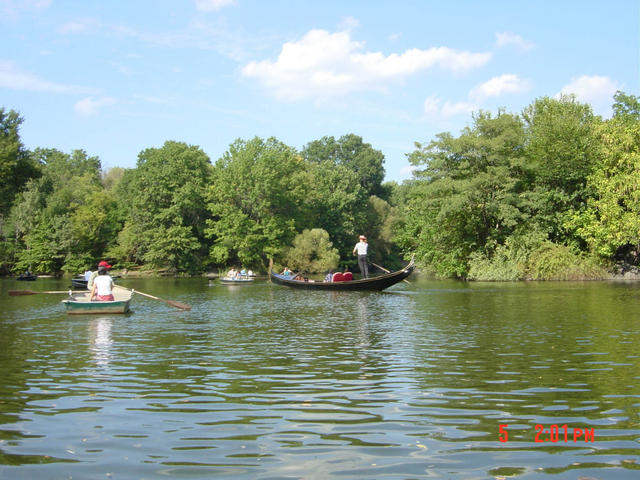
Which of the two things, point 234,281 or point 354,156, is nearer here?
point 234,281

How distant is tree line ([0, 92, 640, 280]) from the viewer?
4053 centimetres

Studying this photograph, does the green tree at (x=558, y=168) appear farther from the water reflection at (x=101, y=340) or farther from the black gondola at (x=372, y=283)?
the water reflection at (x=101, y=340)

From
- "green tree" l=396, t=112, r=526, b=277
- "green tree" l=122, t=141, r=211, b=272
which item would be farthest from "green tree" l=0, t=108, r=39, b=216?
"green tree" l=396, t=112, r=526, b=277

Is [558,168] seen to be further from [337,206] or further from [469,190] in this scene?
[337,206]

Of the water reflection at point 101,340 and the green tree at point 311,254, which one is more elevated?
the green tree at point 311,254

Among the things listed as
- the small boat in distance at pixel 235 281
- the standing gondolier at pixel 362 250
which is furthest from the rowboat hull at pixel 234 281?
the standing gondolier at pixel 362 250

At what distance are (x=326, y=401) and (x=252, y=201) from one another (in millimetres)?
57725

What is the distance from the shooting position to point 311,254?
63094 mm

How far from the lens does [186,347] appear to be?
13.0 meters

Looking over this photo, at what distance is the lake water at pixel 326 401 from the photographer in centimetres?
544

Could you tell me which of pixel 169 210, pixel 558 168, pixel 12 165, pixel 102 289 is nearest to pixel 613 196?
pixel 558 168
